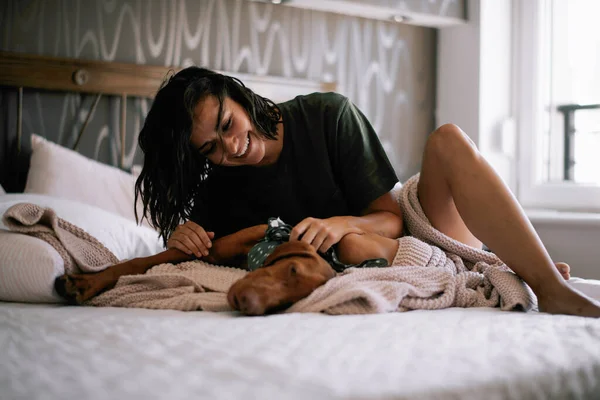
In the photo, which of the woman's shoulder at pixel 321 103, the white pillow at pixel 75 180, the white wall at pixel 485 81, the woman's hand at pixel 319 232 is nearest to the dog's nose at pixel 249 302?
the woman's hand at pixel 319 232

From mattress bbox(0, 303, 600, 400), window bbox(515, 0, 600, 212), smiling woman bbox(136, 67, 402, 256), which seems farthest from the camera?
window bbox(515, 0, 600, 212)

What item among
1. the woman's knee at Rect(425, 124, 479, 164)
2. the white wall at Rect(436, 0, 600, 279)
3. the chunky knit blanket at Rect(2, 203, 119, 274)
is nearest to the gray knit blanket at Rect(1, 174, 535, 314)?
the chunky knit blanket at Rect(2, 203, 119, 274)

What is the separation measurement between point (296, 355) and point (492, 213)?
62 centimetres

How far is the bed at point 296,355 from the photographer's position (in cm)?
63

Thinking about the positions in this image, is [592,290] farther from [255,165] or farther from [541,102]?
[541,102]

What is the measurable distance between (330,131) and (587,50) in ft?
6.06

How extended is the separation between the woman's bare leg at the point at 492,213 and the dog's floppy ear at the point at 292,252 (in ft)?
1.12

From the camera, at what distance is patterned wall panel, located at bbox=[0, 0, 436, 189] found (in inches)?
88.7

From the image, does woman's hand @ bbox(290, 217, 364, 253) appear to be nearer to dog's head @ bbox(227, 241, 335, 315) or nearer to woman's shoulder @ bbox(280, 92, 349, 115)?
dog's head @ bbox(227, 241, 335, 315)

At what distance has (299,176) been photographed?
62.9 inches

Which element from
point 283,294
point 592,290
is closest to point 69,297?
point 283,294

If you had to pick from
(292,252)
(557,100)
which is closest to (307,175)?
(292,252)

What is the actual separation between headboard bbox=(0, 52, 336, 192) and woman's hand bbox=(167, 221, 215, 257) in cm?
97

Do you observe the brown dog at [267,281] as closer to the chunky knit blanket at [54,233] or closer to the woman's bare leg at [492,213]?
the chunky knit blanket at [54,233]
